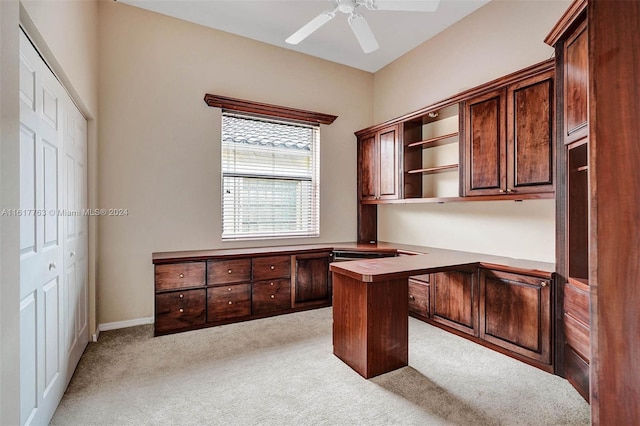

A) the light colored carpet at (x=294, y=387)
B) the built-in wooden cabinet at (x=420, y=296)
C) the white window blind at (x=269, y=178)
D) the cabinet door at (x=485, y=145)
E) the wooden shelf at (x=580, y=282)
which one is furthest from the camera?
the white window blind at (x=269, y=178)

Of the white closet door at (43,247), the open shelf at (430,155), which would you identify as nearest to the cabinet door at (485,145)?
the open shelf at (430,155)

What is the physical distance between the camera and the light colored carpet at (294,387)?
1.90m

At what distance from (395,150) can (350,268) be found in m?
2.08

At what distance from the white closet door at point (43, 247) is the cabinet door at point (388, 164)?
3.28 m

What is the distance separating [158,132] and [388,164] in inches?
109

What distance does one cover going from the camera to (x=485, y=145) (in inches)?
119

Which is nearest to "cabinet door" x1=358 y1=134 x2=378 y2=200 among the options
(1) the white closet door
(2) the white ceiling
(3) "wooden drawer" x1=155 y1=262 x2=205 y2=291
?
(2) the white ceiling

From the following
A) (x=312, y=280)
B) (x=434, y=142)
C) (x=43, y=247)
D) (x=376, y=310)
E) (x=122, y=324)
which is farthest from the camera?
(x=312, y=280)

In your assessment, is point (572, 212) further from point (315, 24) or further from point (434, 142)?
point (315, 24)

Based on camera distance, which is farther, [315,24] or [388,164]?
[388,164]

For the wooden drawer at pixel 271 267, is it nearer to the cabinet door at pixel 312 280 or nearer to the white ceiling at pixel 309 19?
the cabinet door at pixel 312 280

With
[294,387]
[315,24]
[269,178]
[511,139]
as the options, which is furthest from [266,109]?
[294,387]

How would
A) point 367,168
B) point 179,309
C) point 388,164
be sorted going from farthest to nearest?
1. point 367,168
2. point 388,164
3. point 179,309

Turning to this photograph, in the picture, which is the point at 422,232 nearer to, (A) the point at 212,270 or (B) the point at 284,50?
(A) the point at 212,270
